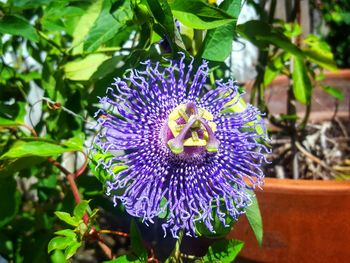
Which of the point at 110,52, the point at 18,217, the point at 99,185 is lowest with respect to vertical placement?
the point at 18,217

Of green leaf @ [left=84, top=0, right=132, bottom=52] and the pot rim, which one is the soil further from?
green leaf @ [left=84, top=0, right=132, bottom=52]

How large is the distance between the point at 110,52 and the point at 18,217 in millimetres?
463

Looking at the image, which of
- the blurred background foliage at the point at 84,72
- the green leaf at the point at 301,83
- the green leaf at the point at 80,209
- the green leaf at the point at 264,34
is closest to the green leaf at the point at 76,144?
the blurred background foliage at the point at 84,72

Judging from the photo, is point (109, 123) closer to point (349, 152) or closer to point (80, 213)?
point (80, 213)

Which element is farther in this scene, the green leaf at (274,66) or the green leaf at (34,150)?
the green leaf at (274,66)

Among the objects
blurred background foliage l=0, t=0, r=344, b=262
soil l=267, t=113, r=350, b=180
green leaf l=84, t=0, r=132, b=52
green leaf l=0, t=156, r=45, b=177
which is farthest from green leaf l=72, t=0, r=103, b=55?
soil l=267, t=113, r=350, b=180

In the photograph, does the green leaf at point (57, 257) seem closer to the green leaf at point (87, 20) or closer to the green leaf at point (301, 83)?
the green leaf at point (87, 20)

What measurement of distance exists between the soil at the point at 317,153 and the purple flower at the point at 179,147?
472 millimetres

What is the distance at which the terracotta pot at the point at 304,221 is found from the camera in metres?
0.90

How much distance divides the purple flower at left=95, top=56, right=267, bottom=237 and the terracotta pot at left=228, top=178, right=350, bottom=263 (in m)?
0.18

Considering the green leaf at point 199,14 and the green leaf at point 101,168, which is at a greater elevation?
the green leaf at point 199,14

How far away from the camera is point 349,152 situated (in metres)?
1.34

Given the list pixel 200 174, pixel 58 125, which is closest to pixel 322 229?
pixel 200 174

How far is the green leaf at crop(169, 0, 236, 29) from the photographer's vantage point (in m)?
0.68
